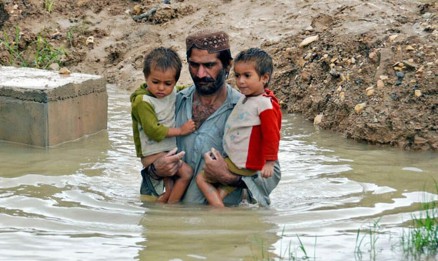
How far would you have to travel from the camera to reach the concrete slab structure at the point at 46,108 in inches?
338

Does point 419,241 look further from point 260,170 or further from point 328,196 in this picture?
point 328,196

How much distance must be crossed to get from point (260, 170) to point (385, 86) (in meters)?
3.27

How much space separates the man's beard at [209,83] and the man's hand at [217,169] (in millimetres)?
403

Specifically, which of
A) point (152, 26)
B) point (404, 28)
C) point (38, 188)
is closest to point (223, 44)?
point (38, 188)

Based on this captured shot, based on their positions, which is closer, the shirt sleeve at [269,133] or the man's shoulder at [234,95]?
the shirt sleeve at [269,133]

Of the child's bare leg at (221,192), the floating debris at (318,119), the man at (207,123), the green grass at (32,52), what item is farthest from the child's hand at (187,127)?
the green grass at (32,52)

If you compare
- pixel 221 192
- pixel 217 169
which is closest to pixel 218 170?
pixel 217 169

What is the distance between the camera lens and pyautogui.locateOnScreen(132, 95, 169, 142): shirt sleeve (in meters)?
6.14

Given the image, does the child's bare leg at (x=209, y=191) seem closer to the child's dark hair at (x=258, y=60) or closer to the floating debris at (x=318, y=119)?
the child's dark hair at (x=258, y=60)

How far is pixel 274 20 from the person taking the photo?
11.7 m

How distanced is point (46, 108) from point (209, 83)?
277 cm

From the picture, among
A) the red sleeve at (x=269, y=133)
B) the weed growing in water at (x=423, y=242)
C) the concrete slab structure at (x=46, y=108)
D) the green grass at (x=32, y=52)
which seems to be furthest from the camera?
the green grass at (x=32, y=52)

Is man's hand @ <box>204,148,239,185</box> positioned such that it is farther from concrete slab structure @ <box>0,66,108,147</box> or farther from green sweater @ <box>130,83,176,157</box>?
concrete slab structure @ <box>0,66,108,147</box>

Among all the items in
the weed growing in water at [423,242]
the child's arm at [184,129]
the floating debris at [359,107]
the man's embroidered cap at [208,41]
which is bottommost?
the weed growing in water at [423,242]
